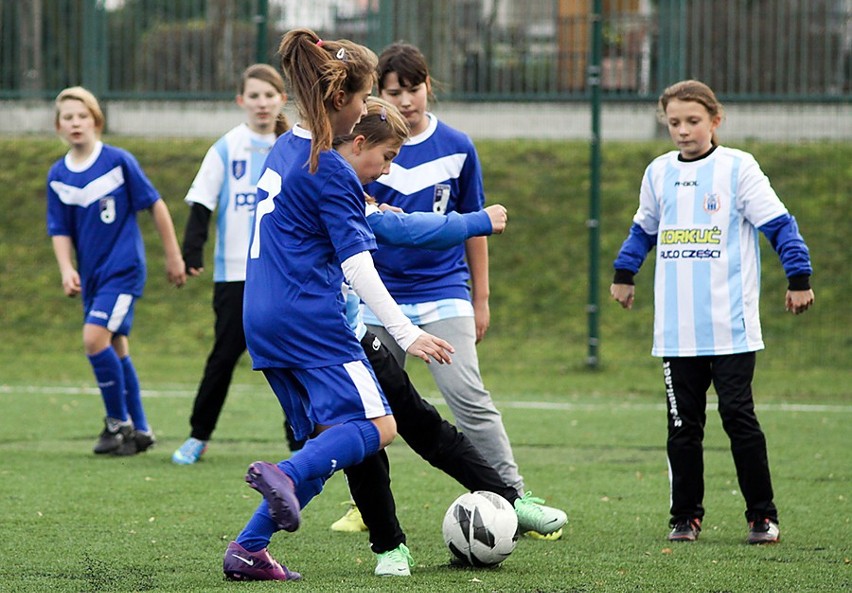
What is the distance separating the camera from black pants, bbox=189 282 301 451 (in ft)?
23.9

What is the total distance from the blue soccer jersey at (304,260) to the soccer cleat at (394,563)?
702 millimetres

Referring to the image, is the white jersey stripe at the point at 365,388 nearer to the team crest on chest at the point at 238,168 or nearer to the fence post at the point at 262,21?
the team crest on chest at the point at 238,168

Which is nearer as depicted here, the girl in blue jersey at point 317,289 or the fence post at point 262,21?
the girl in blue jersey at point 317,289

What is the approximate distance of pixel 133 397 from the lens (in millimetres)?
7629

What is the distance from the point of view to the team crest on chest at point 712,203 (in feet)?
17.4

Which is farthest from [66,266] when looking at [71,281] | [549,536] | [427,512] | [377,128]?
[377,128]

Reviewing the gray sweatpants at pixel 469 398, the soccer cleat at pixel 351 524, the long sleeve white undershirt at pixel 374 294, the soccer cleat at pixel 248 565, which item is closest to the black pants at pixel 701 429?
the gray sweatpants at pixel 469 398

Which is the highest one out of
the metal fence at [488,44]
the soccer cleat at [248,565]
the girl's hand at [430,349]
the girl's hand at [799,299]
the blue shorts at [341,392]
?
the metal fence at [488,44]

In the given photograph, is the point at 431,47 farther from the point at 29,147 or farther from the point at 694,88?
the point at 694,88

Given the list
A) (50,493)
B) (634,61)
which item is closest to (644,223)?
(50,493)

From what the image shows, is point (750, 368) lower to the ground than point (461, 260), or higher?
lower

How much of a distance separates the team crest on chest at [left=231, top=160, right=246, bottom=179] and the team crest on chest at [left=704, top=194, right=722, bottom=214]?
3.06 meters

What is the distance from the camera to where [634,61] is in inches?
512

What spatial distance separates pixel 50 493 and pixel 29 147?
1021cm
